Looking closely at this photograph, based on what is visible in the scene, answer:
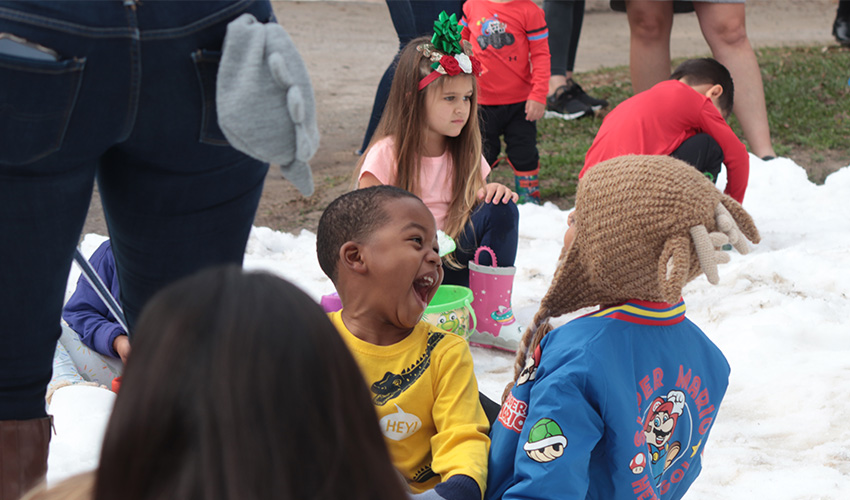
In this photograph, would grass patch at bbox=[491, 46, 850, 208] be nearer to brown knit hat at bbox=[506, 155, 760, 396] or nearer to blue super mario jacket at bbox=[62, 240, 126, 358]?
blue super mario jacket at bbox=[62, 240, 126, 358]

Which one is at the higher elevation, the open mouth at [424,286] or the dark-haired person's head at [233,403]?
the dark-haired person's head at [233,403]

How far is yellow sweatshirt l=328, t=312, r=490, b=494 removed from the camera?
63.6 inches

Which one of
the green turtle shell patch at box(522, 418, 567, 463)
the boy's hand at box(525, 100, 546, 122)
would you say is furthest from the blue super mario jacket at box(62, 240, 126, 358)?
the boy's hand at box(525, 100, 546, 122)

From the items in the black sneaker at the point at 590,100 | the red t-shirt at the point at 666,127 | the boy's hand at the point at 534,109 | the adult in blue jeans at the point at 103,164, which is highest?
the adult in blue jeans at the point at 103,164

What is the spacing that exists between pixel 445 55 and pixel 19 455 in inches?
81.0

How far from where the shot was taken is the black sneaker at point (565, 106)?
6.50 m

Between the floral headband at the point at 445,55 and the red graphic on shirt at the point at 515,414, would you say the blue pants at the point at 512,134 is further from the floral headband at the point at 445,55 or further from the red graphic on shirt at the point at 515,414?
the red graphic on shirt at the point at 515,414

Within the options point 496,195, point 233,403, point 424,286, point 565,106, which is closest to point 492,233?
point 496,195

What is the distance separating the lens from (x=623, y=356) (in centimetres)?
152

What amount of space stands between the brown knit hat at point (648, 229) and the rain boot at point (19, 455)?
1050mm

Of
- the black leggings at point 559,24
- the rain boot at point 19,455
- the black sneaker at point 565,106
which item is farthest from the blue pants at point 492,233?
the black sneaker at point 565,106

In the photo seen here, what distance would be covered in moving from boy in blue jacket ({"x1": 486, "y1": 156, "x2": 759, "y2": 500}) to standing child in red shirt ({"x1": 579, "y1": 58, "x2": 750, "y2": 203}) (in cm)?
191

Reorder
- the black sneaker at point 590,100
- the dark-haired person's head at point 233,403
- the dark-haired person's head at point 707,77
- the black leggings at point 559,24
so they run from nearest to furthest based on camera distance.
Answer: the dark-haired person's head at point 233,403
the dark-haired person's head at point 707,77
the black leggings at point 559,24
the black sneaker at point 590,100

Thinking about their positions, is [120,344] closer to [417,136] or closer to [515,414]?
[417,136]
